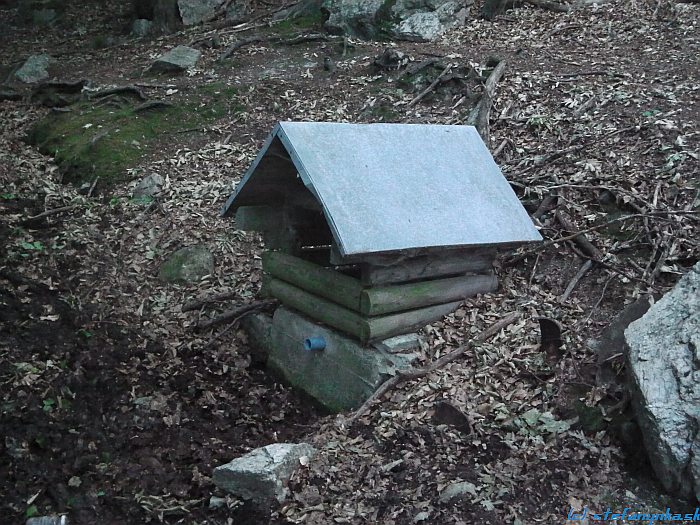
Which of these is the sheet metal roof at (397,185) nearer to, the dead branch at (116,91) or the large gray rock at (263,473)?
the large gray rock at (263,473)

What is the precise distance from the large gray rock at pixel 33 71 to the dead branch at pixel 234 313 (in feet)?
28.0

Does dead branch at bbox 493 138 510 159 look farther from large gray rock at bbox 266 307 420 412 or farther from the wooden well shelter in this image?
large gray rock at bbox 266 307 420 412

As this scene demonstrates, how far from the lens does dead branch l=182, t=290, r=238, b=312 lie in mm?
7234

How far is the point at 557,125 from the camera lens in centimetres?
815

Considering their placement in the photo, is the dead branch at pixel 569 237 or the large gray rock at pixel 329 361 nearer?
the large gray rock at pixel 329 361

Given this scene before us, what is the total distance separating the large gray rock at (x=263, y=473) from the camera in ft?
14.0

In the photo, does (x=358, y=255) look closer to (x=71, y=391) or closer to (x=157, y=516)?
(x=157, y=516)

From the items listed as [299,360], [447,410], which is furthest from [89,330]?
[447,410]

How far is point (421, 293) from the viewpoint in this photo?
18.1 feet

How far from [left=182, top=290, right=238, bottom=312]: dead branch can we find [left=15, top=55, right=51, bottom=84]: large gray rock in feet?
26.4

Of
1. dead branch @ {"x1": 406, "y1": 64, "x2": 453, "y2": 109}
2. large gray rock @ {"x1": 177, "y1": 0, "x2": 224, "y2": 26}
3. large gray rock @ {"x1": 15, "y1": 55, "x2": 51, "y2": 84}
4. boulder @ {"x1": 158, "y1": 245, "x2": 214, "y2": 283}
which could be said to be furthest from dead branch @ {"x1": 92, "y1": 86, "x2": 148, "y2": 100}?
boulder @ {"x1": 158, "y1": 245, "x2": 214, "y2": 283}

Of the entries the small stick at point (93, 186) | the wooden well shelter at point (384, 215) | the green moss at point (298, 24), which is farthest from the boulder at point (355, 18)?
the wooden well shelter at point (384, 215)

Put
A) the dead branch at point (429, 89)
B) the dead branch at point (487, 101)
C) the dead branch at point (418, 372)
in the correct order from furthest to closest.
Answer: the dead branch at point (429, 89)
the dead branch at point (487, 101)
the dead branch at point (418, 372)

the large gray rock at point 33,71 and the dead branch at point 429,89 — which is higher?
the dead branch at point 429,89
